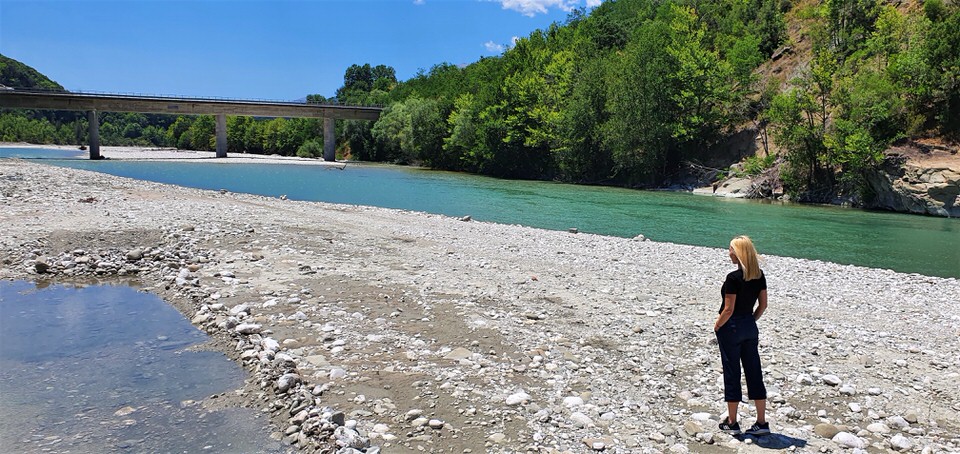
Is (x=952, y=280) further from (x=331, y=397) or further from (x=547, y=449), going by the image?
(x=331, y=397)

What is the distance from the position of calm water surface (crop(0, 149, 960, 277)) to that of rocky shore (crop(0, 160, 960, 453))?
6.03 m

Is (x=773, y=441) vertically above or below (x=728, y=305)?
below

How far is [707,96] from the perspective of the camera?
61.1 metres

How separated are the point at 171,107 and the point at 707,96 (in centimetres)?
8702

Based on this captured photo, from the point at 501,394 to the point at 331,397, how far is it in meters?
2.17

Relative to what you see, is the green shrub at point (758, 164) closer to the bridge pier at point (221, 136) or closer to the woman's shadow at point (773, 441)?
the woman's shadow at point (773, 441)

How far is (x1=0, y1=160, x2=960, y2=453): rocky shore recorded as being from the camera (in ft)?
23.6

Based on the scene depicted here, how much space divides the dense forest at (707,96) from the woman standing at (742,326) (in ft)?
143

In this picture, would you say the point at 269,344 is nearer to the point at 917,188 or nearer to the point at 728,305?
the point at 728,305

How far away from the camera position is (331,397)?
785 cm

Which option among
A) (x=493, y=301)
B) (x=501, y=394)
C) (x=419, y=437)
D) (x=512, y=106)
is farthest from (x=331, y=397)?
(x=512, y=106)

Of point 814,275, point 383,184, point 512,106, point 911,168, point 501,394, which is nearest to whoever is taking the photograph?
point 501,394

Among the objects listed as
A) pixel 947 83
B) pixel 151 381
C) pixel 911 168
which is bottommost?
pixel 151 381

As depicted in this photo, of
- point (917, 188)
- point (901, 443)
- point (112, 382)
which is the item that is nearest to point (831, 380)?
point (901, 443)
